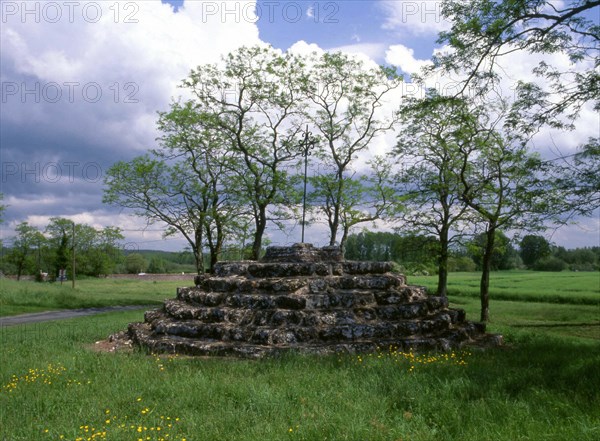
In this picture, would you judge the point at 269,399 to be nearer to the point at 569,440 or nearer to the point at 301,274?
the point at 569,440

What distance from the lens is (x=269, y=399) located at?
6.08 m

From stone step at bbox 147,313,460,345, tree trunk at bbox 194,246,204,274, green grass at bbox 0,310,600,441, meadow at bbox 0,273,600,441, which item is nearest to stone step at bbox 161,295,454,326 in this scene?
stone step at bbox 147,313,460,345

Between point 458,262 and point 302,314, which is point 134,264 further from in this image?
point 302,314

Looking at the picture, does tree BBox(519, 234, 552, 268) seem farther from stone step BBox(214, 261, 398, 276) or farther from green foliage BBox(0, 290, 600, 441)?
green foliage BBox(0, 290, 600, 441)

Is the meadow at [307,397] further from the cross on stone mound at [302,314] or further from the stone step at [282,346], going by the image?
the cross on stone mound at [302,314]

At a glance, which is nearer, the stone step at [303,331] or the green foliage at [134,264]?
the stone step at [303,331]

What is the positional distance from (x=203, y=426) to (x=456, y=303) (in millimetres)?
33041


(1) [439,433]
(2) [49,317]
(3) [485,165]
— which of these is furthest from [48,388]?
(3) [485,165]

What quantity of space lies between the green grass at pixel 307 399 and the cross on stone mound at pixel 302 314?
146cm

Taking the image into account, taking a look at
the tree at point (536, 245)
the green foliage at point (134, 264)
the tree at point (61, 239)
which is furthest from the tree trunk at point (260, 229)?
the green foliage at point (134, 264)

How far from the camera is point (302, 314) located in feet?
35.4

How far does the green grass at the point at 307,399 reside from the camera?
5.07m

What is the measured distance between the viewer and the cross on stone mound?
10.4 meters

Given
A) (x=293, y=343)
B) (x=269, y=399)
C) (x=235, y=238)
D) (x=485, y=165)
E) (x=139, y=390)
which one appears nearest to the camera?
(x=269, y=399)
